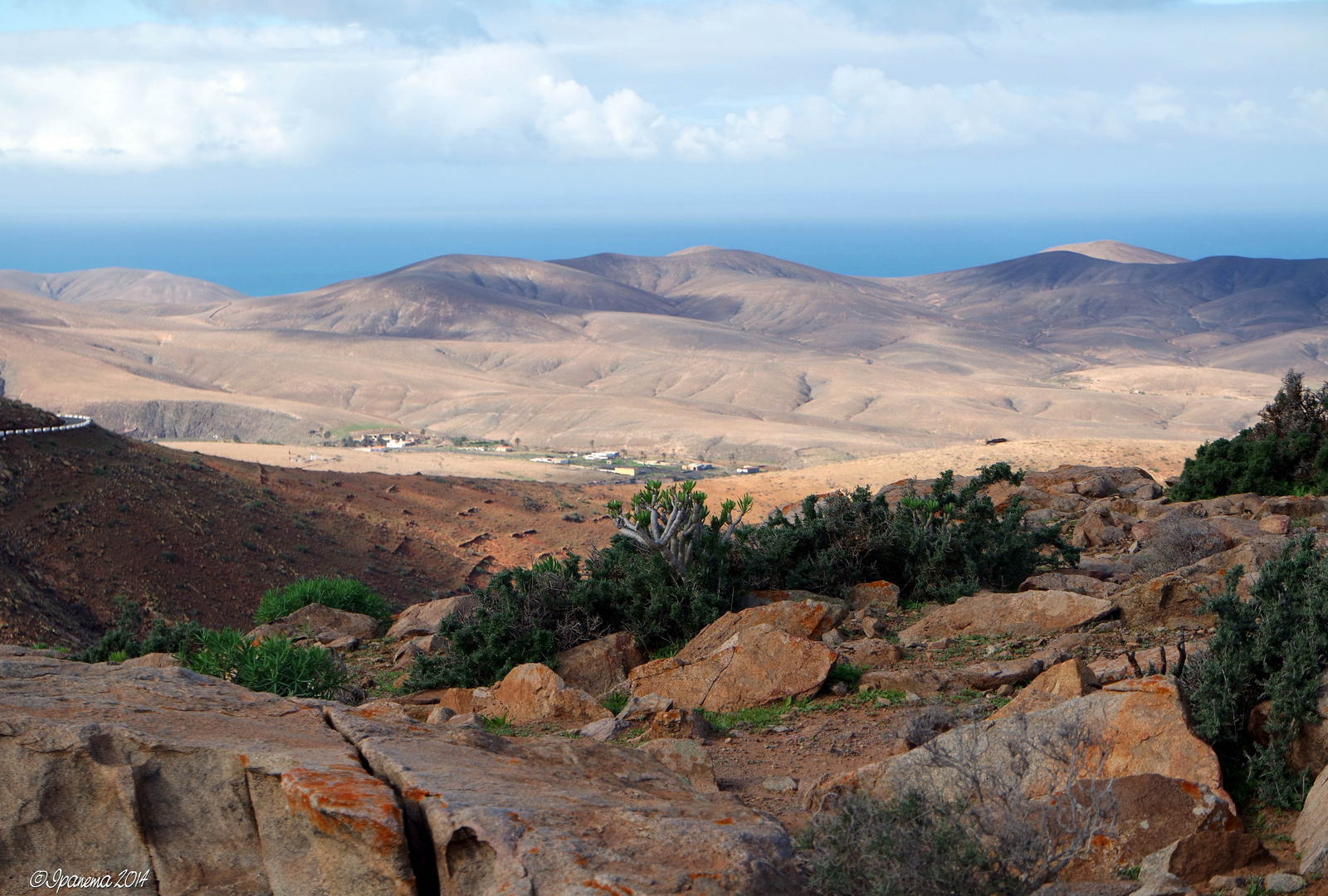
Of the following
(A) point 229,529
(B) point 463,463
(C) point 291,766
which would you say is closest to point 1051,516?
(C) point 291,766

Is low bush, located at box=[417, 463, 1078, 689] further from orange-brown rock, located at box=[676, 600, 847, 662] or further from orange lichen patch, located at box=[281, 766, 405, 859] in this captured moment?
orange lichen patch, located at box=[281, 766, 405, 859]

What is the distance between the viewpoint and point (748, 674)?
7637mm

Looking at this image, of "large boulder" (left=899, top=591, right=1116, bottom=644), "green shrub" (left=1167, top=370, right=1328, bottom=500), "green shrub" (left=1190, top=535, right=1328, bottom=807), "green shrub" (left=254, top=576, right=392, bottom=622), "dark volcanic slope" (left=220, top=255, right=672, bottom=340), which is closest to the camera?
"green shrub" (left=1190, top=535, right=1328, bottom=807)

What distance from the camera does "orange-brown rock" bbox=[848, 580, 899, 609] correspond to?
10.0m

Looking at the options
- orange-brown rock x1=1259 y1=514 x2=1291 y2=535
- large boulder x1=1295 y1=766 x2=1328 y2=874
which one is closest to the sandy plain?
orange-brown rock x1=1259 y1=514 x2=1291 y2=535

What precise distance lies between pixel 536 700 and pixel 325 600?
264 inches

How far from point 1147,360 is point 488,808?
474 ft

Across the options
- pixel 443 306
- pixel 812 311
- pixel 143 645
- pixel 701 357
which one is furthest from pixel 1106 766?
pixel 812 311

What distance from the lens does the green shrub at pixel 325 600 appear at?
13.3m

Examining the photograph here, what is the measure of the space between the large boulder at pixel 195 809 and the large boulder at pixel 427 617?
22.7ft

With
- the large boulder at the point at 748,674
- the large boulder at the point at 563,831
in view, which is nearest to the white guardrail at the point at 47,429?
the large boulder at the point at 748,674

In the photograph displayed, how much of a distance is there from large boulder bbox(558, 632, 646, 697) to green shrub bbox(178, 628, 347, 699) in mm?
1929

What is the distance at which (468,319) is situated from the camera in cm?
14788

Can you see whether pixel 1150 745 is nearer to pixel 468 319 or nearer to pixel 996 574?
pixel 996 574
